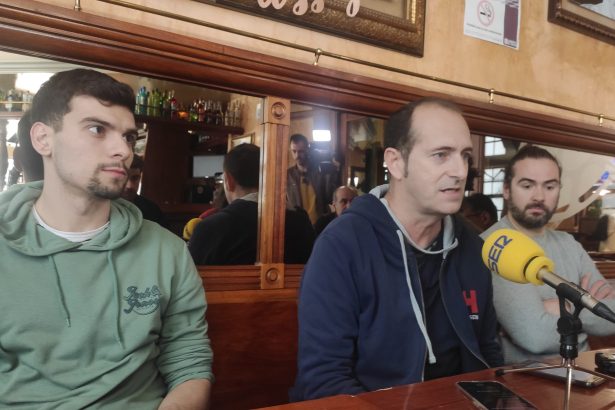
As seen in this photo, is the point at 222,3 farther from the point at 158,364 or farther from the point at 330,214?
the point at 158,364

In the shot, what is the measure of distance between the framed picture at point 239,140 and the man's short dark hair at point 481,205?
1250mm

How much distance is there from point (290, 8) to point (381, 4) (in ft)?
1.61

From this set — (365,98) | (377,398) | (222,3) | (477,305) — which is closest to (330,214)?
(365,98)

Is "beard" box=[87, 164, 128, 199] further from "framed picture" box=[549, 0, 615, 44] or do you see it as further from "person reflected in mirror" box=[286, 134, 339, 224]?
"framed picture" box=[549, 0, 615, 44]

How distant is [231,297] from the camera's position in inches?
74.5

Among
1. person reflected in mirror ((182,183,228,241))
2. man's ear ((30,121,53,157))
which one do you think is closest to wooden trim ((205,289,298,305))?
person reflected in mirror ((182,183,228,241))

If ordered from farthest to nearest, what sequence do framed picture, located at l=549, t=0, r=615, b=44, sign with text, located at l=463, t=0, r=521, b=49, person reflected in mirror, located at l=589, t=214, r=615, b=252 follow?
person reflected in mirror, located at l=589, t=214, r=615, b=252, framed picture, located at l=549, t=0, r=615, b=44, sign with text, located at l=463, t=0, r=521, b=49

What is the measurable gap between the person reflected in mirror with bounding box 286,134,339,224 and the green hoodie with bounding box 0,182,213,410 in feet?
2.21

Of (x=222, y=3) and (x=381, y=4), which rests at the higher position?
(x=381, y=4)

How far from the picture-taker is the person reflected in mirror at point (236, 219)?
1911mm

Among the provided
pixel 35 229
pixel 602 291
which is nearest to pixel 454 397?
pixel 35 229

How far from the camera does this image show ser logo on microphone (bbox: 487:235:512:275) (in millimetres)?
1145

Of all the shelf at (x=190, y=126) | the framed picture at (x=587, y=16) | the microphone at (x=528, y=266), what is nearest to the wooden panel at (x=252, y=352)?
the shelf at (x=190, y=126)

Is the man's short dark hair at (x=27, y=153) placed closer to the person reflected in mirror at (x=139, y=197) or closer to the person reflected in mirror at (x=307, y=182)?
the person reflected in mirror at (x=139, y=197)
